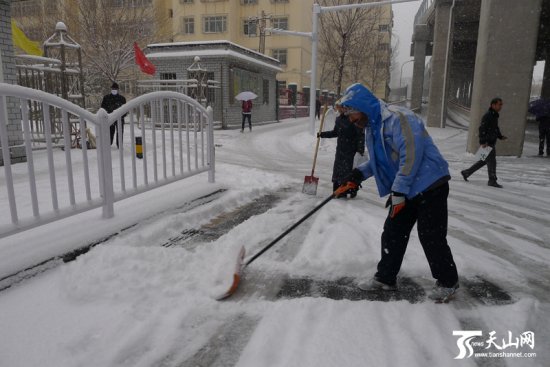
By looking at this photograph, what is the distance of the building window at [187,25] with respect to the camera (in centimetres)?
4056

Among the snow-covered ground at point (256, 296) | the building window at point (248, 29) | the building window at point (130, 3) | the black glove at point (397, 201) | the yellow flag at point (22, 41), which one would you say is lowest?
the snow-covered ground at point (256, 296)

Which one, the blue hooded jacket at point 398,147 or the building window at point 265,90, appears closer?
the blue hooded jacket at point 398,147

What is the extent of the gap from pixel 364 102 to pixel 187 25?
4251 centimetres

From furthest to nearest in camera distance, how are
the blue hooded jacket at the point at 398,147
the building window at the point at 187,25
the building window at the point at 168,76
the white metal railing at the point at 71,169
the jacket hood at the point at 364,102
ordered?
the building window at the point at 187,25, the building window at the point at 168,76, the white metal railing at the point at 71,169, the jacket hood at the point at 364,102, the blue hooded jacket at the point at 398,147

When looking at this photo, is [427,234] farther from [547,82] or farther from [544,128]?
[547,82]

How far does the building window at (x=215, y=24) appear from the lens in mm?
39719

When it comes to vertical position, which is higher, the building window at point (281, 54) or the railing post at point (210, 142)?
the building window at point (281, 54)

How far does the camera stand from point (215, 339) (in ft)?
8.50

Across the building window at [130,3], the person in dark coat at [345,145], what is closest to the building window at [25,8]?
the building window at [130,3]

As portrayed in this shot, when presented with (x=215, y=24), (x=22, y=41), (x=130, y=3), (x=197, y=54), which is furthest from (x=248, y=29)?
(x=22, y=41)

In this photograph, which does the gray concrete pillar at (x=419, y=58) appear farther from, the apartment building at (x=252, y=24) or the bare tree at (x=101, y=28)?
the bare tree at (x=101, y=28)

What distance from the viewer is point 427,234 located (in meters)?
3.04

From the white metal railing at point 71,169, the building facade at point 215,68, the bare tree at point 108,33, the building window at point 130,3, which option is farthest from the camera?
the building window at point 130,3

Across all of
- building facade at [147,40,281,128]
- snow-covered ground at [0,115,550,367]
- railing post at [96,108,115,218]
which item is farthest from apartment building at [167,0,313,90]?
railing post at [96,108,115,218]
